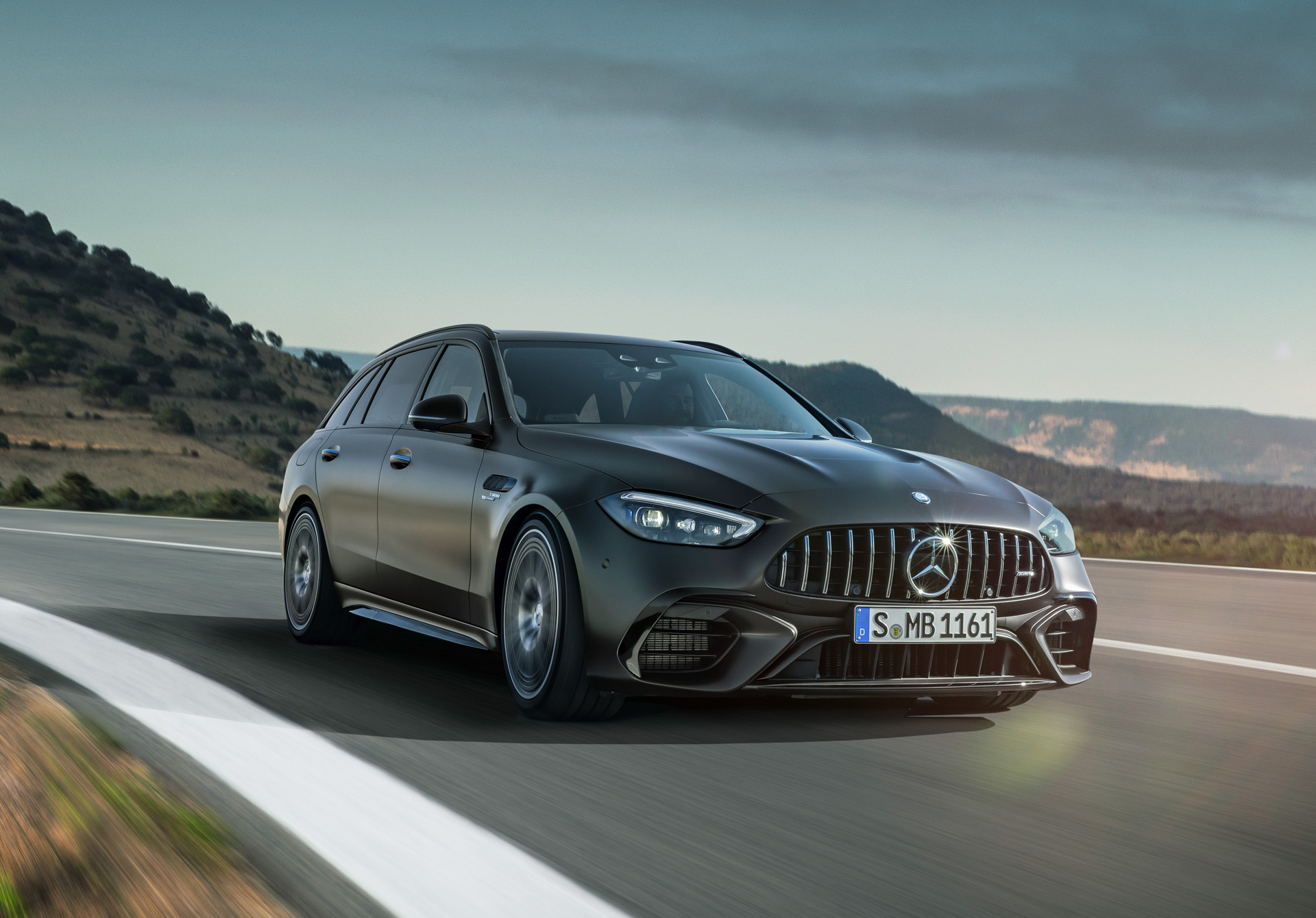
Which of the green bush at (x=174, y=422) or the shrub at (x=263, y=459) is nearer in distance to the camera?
the shrub at (x=263, y=459)

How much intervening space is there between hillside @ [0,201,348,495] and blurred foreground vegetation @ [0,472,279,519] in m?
27.7

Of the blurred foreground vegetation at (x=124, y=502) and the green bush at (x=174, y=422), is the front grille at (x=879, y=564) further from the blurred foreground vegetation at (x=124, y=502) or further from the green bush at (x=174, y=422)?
the green bush at (x=174, y=422)

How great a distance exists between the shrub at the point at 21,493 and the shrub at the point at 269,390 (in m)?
57.7

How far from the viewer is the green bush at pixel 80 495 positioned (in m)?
32.5

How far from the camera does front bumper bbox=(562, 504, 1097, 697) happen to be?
17.1 ft

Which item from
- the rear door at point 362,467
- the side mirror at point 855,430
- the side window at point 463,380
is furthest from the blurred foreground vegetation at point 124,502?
the side mirror at point 855,430

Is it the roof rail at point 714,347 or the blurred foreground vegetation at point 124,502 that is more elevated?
the roof rail at point 714,347

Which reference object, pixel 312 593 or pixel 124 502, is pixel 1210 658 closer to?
pixel 312 593

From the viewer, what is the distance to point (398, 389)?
793 centimetres

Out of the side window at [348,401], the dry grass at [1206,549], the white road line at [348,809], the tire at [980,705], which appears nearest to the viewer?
the white road line at [348,809]

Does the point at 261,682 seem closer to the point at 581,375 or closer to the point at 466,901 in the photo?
the point at 581,375

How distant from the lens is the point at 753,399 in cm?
755

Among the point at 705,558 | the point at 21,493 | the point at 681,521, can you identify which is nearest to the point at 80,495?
the point at 21,493

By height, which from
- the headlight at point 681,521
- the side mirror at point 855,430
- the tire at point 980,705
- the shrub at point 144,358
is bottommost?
the tire at point 980,705
